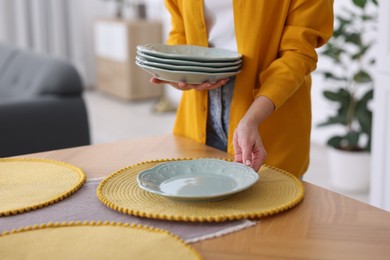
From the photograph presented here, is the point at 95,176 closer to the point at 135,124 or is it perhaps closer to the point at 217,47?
the point at 217,47

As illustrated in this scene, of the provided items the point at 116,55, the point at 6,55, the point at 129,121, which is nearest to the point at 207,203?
the point at 6,55

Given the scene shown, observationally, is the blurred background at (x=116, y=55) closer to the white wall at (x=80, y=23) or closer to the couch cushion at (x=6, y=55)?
the white wall at (x=80, y=23)

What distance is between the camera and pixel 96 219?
1.04 meters

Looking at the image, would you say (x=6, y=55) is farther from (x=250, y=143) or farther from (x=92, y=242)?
(x=92, y=242)

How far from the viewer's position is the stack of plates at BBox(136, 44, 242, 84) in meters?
1.35

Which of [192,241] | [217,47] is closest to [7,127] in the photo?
[217,47]

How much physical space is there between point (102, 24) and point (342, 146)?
3.28 m

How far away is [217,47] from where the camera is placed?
1606mm

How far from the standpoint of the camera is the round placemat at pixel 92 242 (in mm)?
897

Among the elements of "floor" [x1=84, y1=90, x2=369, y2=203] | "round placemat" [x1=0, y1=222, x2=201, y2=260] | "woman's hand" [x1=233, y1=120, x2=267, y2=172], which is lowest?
"floor" [x1=84, y1=90, x2=369, y2=203]

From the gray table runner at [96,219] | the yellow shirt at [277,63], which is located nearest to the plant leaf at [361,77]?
the yellow shirt at [277,63]

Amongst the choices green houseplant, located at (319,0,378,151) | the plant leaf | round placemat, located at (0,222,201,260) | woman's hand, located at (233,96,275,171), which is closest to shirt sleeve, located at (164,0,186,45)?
woman's hand, located at (233,96,275,171)

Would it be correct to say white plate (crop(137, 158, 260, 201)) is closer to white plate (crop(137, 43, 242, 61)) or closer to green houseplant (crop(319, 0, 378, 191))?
white plate (crop(137, 43, 242, 61))

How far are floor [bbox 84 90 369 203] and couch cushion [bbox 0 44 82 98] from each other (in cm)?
115
